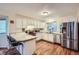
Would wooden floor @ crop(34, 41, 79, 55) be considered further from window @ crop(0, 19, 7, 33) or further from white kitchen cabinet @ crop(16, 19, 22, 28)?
window @ crop(0, 19, 7, 33)

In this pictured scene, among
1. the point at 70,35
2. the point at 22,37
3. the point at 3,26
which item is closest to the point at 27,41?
the point at 22,37

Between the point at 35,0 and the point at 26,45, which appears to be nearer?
the point at 35,0

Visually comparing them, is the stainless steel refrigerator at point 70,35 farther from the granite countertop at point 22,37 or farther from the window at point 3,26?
the window at point 3,26

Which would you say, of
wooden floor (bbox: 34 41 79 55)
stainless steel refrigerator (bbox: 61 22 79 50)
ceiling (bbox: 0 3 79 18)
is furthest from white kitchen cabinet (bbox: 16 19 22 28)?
stainless steel refrigerator (bbox: 61 22 79 50)

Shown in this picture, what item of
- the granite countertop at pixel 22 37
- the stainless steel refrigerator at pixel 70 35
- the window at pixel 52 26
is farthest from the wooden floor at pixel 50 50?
the window at pixel 52 26

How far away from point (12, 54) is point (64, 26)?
1.22 metres

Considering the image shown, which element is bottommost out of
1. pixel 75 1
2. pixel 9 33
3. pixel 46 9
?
pixel 9 33

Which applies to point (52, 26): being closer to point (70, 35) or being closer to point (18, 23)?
point (70, 35)

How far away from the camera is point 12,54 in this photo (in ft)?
6.26

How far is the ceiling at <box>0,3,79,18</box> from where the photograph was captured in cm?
183

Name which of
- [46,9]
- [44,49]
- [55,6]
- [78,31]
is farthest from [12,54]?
[78,31]

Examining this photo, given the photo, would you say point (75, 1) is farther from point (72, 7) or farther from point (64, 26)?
point (64, 26)

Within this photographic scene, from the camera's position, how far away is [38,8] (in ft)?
6.12

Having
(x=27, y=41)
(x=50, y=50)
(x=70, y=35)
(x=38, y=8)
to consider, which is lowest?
(x=50, y=50)
